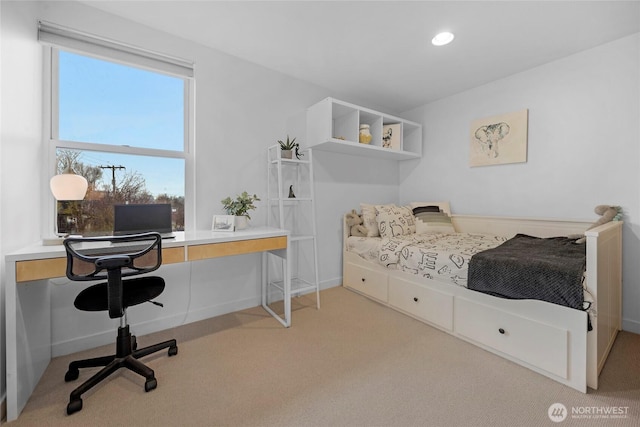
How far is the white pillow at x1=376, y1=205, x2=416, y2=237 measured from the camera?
2.90m

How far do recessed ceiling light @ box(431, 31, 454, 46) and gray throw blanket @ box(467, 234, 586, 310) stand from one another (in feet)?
5.49

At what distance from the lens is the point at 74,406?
131 centimetres

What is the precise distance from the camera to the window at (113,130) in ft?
6.07

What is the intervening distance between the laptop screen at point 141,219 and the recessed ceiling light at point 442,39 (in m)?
2.42

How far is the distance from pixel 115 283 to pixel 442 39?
2744 millimetres

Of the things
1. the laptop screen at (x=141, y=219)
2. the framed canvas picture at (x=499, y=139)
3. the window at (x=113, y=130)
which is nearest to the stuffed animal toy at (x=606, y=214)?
the framed canvas picture at (x=499, y=139)

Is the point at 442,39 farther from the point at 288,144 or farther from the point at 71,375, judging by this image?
the point at 71,375

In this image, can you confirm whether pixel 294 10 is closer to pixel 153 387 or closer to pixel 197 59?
pixel 197 59

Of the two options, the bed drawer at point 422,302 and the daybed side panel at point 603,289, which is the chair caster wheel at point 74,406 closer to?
the bed drawer at point 422,302

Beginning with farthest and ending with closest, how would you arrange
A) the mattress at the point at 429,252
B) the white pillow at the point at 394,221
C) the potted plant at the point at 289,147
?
the white pillow at the point at 394,221
the potted plant at the point at 289,147
the mattress at the point at 429,252

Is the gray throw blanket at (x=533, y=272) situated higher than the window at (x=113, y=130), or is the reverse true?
the window at (x=113, y=130)

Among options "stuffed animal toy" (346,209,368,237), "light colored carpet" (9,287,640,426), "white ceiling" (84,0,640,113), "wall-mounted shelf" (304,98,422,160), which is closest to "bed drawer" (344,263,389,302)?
"stuffed animal toy" (346,209,368,237)

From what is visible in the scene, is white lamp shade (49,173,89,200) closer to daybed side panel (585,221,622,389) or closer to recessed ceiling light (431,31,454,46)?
recessed ceiling light (431,31,454,46)

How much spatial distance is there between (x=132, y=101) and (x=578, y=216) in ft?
12.6
